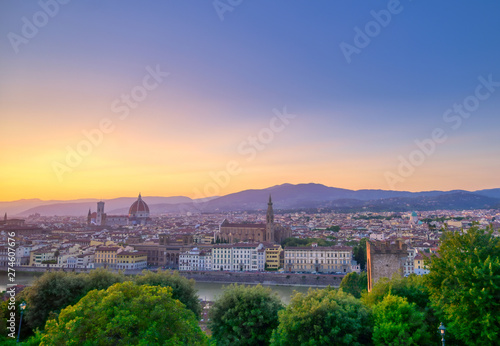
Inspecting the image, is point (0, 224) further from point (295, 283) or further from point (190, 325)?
point (190, 325)

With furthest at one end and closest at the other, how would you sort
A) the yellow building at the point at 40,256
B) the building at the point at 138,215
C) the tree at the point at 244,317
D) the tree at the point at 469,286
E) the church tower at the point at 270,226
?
1. the building at the point at 138,215
2. the church tower at the point at 270,226
3. the yellow building at the point at 40,256
4. the tree at the point at 244,317
5. the tree at the point at 469,286

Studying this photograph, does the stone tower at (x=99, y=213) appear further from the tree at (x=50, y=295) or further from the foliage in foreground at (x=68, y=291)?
the tree at (x=50, y=295)

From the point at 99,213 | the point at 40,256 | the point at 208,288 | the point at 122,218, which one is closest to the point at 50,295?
the point at 208,288

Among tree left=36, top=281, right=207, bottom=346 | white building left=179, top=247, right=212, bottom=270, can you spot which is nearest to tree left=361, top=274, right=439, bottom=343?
tree left=36, top=281, right=207, bottom=346

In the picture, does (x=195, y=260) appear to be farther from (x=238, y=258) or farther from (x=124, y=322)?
(x=124, y=322)

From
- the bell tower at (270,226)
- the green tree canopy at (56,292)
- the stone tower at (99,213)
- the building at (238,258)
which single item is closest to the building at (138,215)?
the stone tower at (99,213)
